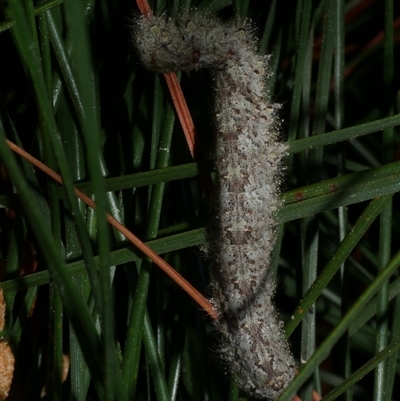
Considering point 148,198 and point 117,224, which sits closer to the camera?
point 117,224

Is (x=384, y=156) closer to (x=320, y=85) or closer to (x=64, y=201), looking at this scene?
(x=320, y=85)

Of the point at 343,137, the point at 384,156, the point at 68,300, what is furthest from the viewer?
the point at 384,156

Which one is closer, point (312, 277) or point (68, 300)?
point (68, 300)

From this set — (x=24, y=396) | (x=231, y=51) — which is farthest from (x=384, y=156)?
(x=24, y=396)

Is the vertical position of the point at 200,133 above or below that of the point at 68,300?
above

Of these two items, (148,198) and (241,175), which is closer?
(241,175)

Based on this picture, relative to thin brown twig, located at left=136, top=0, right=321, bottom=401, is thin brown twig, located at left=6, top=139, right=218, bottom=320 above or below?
below

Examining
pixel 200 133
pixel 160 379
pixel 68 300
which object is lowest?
pixel 160 379

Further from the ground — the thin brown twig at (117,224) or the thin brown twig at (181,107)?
the thin brown twig at (181,107)
